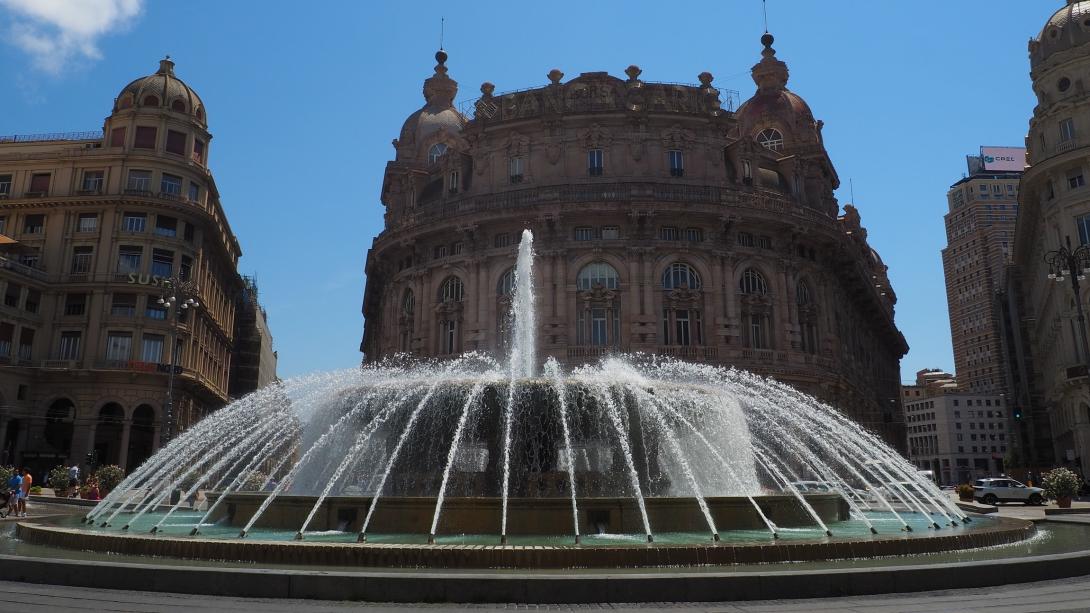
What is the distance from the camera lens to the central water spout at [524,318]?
28.8 metres

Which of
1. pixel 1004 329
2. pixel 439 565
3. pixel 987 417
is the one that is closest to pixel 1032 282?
pixel 1004 329

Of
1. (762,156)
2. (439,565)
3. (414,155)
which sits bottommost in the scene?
(439,565)

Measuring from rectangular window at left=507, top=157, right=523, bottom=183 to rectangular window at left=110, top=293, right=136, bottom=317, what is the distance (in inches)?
925

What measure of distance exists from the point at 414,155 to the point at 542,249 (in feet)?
68.1

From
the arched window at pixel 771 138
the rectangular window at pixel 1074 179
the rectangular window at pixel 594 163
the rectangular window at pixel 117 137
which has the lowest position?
the rectangular window at pixel 1074 179

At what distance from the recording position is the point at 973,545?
10828 mm

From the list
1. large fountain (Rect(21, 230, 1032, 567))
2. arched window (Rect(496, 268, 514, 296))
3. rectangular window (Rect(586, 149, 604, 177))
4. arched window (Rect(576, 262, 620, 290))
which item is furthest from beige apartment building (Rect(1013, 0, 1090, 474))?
large fountain (Rect(21, 230, 1032, 567))

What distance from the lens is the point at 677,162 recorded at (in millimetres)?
44125

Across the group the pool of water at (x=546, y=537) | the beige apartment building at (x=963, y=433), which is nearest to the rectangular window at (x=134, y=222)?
the pool of water at (x=546, y=537)

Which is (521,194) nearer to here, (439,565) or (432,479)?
(432,479)

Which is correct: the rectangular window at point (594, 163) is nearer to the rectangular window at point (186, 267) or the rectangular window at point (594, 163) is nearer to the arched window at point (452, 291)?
the arched window at point (452, 291)

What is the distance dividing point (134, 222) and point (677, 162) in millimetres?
32575

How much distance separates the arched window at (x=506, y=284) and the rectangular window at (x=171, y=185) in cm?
2212

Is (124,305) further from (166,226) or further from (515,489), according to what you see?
(515,489)
